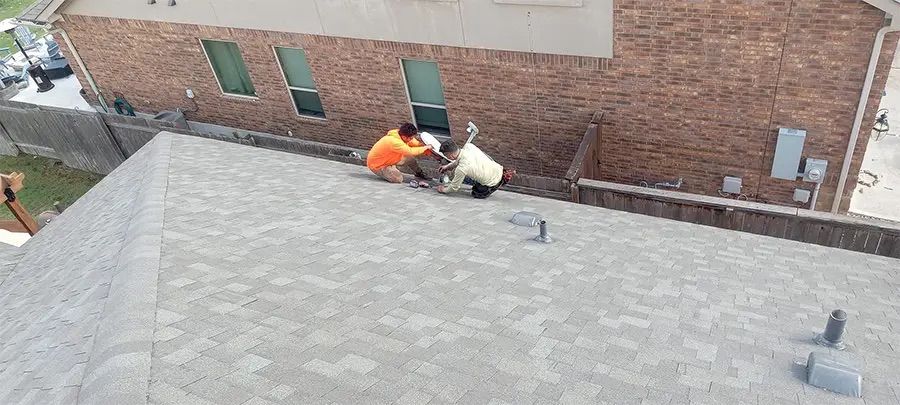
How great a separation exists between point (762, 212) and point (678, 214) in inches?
40.7

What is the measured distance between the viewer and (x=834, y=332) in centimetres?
379

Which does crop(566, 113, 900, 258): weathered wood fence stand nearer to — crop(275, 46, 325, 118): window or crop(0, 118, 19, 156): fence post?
crop(275, 46, 325, 118): window

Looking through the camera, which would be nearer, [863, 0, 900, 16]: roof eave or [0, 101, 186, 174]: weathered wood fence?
[863, 0, 900, 16]: roof eave

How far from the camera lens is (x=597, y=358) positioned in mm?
3475

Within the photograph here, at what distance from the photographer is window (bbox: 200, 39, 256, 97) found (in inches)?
483

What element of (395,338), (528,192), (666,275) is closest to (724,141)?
(528,192)

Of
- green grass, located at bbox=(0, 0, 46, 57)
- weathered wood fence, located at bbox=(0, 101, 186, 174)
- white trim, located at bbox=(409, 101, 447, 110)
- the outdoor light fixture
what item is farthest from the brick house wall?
green grass, located at bbox=(0, 0, 46, 57)

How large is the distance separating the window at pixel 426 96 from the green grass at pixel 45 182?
918 cm

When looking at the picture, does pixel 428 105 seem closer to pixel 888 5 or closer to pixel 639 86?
pixel 639 86

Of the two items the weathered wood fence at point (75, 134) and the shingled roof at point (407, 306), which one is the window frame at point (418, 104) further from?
the weathered wood fence at point (75, 134)

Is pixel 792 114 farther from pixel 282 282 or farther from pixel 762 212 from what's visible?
pixel 282 282

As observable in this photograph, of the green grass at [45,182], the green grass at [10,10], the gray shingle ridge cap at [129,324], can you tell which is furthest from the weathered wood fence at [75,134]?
the green grass at [10,10]

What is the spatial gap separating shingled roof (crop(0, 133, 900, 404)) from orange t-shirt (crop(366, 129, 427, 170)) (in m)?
1.08

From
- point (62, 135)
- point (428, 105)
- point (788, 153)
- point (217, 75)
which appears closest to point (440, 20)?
point (428, 105)
